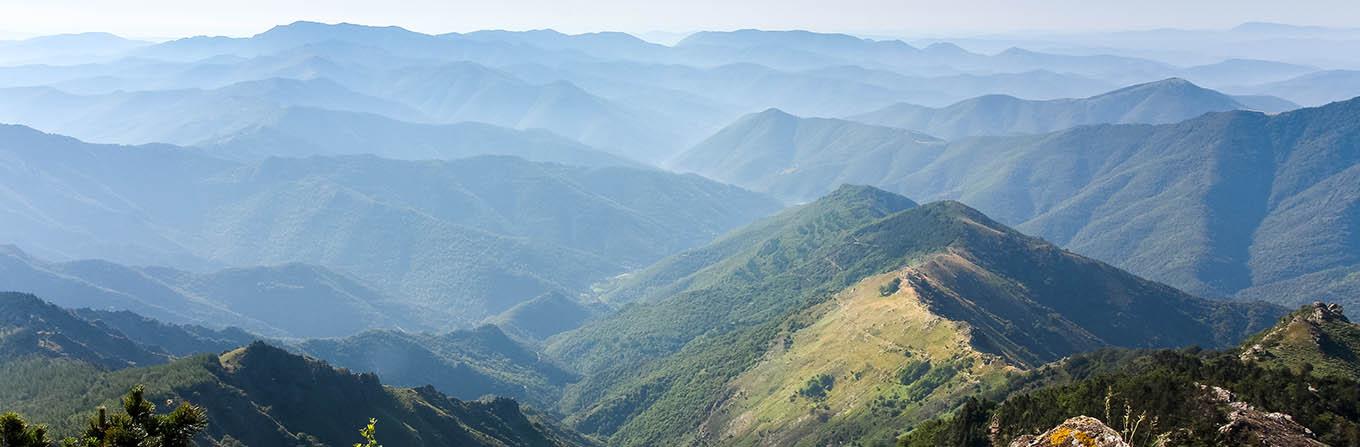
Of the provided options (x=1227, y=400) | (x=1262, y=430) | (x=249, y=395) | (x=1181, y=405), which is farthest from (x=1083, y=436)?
(x=249, y=395)

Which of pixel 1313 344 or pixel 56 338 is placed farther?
pixel 56 338

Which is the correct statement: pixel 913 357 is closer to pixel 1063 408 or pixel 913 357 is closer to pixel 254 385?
pixel 1063 408

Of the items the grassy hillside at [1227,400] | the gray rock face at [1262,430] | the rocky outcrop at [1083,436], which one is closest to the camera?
the rocky outcrop at [1083,436]

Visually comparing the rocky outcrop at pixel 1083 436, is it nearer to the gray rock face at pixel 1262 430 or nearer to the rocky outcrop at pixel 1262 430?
the gray rock face at pixel 1262 430

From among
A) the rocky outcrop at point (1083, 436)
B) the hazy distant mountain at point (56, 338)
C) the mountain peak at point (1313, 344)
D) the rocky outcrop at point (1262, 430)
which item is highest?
the rocky outcrop at point (1083, 436)

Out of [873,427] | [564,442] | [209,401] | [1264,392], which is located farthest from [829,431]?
[209,401]

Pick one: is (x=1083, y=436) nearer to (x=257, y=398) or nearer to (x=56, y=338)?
(x=257, y=398)

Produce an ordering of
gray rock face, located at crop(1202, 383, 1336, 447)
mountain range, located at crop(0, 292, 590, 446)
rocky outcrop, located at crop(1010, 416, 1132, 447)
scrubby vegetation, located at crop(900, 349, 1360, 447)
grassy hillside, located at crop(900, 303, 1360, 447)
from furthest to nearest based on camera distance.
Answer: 1. mountain range, located at crop(0, 292, 590, 446)
2. scrubby vegetation, located at crop(900, 349, 1360, 447)
3. grassy hillside, located at crop(900, 303, 1360, 447)
4. gray rock face, located at crop(1202, 383, 1336, 447)
5. rocky outcrop, located at crop(1010, 416, 1132, 447)

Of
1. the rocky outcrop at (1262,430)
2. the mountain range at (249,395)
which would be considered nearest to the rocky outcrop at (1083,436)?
the rocky outcrop at (1262,430)

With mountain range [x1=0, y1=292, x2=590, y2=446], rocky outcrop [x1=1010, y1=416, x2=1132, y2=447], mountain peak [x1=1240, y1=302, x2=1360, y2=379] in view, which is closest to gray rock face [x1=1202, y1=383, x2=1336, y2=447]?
rocky outcrop [x1=1010, y1=416, x2=1132, y2=447]

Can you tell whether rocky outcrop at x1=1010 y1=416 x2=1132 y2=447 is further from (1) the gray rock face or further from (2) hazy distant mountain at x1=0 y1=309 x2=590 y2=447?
(2) hazy distant mountain at x1=0 y1=309 x2=590 y2=447

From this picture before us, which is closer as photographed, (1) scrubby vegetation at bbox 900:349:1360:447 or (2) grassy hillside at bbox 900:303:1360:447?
(2) grassy hillside at bbox 900:303:1360:447
